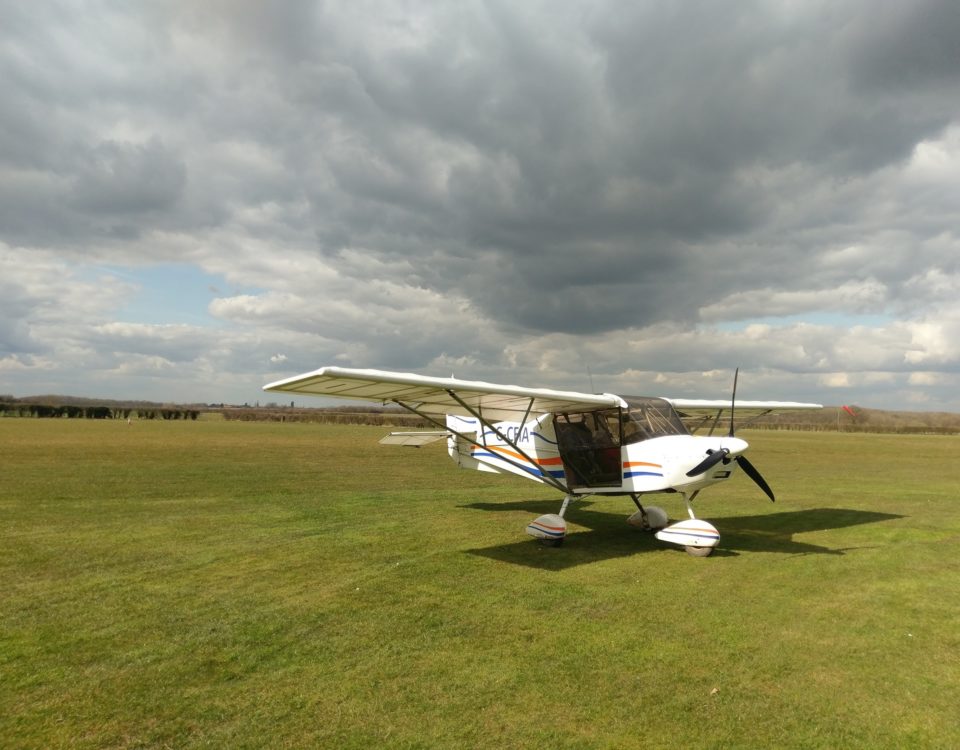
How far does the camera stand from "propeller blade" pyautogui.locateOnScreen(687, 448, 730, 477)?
8.05 meters

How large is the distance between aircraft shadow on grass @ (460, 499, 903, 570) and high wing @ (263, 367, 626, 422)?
219 cm

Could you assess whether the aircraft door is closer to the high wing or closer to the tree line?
the high wing

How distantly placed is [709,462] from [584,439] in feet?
7.27

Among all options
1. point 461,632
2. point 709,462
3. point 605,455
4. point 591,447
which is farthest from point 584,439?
point 461,632

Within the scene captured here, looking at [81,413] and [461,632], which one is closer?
[461,632]

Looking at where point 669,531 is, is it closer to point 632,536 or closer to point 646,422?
point 632,536

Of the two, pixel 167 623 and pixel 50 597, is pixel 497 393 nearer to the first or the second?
pixel 167 623

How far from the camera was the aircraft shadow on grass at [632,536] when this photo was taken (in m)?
8.42

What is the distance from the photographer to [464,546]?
881cm

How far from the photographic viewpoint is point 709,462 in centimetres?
816

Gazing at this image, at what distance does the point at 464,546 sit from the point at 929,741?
6.08 metres

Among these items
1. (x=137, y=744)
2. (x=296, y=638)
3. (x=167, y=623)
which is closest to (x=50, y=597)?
(x=167, y=623)

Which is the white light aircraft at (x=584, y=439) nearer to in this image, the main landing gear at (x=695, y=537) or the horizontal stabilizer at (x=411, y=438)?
the main landing gear at (x=695, y=537)

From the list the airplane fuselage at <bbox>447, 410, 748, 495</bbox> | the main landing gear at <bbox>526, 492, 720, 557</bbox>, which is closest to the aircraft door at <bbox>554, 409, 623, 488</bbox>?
the airplane fuselage at <bbox>447, 410, 748, 495</bbox>
